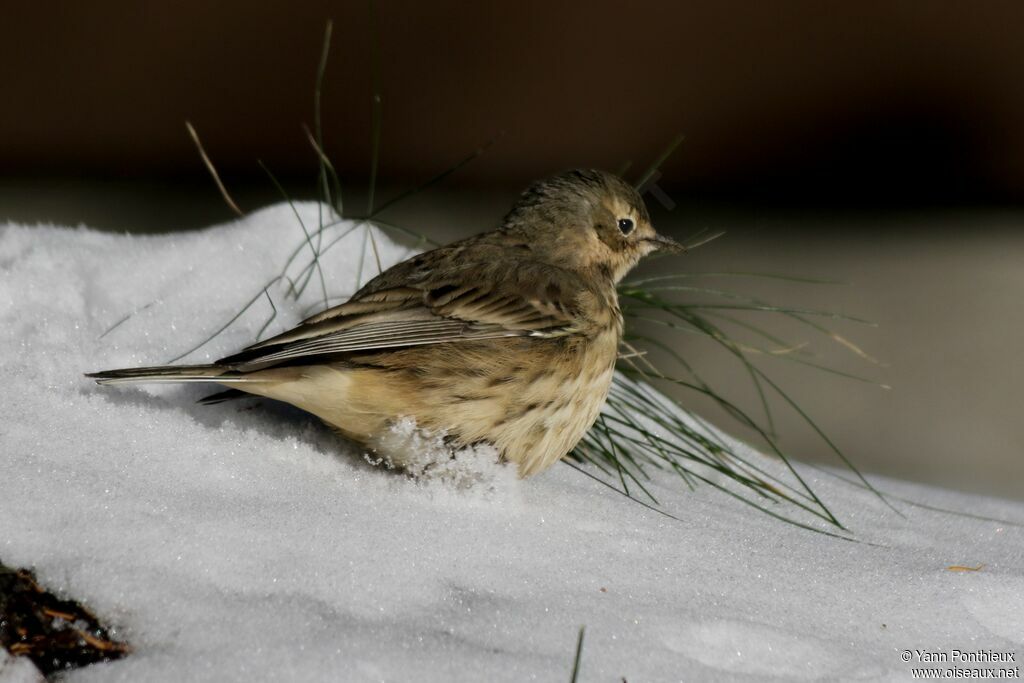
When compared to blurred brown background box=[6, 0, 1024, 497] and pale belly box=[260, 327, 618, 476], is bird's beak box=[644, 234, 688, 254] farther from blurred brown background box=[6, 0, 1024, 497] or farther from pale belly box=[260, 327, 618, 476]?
blurred brown background box=[6, 0, 1024, 497]

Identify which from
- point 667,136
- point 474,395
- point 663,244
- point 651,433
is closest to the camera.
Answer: point 474,395

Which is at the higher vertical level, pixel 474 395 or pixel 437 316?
pixel 437 316

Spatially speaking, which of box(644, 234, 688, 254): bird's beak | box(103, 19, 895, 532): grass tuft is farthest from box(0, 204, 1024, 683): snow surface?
box(644, 234, 688, 254): bird's beak

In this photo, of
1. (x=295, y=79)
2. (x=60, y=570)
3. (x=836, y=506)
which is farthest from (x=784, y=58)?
(x=60, y=570)

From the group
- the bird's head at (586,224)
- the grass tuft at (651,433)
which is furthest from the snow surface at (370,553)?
the bird's head at (586,224)

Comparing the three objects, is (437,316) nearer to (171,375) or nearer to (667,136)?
(171,375)

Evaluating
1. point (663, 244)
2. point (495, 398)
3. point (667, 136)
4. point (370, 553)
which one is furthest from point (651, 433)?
point (667, 136)

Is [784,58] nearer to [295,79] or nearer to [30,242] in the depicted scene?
[295,79]
